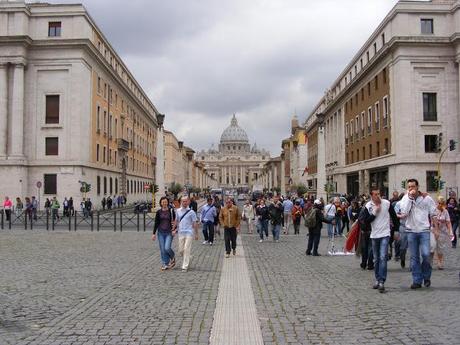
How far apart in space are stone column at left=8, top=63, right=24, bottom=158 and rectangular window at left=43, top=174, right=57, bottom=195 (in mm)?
2577

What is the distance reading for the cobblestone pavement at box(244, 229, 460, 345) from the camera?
Result: 6.11 m

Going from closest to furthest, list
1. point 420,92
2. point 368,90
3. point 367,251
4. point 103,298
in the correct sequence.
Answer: point 103,298
point 367,251
point 420,92
point 368,90

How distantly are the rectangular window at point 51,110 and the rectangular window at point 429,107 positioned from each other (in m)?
29.4

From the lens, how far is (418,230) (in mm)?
9328

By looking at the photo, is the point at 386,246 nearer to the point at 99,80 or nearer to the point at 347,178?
the point at 99,80

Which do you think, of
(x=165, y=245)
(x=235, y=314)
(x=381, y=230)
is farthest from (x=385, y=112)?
(x=235, y=314)

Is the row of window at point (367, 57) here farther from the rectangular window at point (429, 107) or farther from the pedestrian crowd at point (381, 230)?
the pedestrian crowd at point (381, 230)

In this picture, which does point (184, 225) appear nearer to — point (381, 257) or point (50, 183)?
point (381, 257)

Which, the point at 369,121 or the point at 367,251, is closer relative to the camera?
the point at 367,251

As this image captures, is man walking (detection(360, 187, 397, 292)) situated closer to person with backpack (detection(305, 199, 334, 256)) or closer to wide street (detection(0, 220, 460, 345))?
wide street (detection(0, 220, 460, 345))

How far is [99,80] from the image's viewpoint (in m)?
48.3

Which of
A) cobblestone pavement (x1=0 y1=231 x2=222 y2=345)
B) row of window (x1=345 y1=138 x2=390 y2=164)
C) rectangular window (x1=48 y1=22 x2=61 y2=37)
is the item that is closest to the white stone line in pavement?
cobblestone pavement (x1=0 y1=231 x2=222 y2=345)

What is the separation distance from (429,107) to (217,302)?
36293mm

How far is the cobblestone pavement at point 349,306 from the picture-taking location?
611 cm
